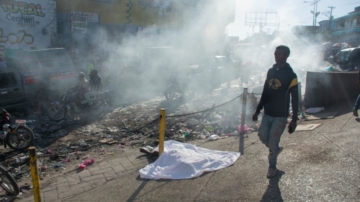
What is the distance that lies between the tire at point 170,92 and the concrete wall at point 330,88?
4875mm

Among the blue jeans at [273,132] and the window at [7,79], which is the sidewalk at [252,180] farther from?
the window at [7,79]

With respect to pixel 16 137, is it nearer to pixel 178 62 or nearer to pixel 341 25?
pixel 178 62

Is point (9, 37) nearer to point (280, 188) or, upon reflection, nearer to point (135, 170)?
point (135, 170)

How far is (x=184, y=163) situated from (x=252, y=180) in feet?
3.33

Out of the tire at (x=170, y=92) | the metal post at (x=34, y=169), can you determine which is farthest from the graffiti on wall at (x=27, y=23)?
the metal post at (x=34, y=169)

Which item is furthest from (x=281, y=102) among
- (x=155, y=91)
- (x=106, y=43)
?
(x=106, y=43)

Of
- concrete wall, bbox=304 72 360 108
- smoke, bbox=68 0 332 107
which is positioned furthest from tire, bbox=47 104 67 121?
concrete wall, bbox=304 72 360 108

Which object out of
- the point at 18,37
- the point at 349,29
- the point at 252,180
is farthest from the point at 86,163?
the point at 349,29

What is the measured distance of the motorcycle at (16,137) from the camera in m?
5.88

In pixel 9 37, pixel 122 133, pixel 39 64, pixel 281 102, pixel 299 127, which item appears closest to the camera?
pixel 281 102

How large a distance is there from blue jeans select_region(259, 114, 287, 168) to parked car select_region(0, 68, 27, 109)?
7.64 meters

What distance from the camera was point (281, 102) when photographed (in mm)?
3709

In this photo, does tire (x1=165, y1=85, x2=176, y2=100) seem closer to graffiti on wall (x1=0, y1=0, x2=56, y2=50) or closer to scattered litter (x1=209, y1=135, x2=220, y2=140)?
scattered litter (x1=209, y1=135, x2=220, y2=140)

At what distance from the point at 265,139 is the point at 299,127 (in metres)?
2.70
